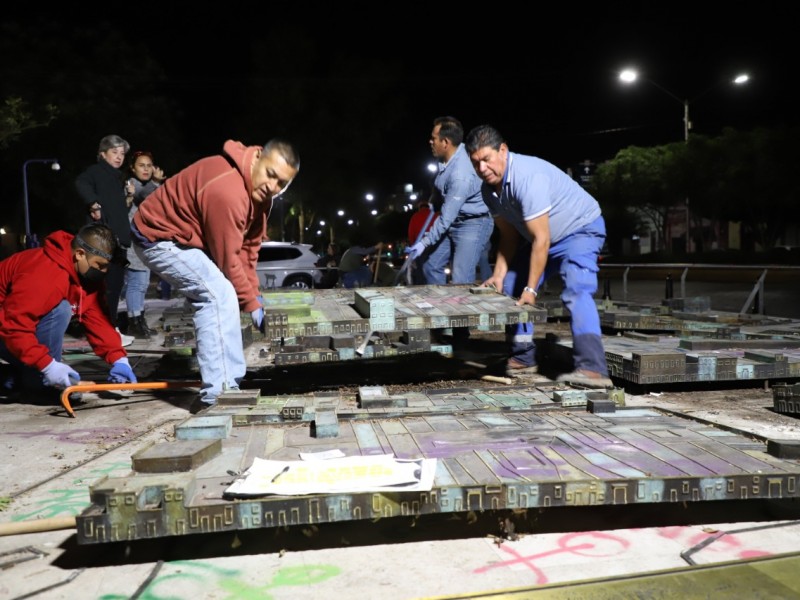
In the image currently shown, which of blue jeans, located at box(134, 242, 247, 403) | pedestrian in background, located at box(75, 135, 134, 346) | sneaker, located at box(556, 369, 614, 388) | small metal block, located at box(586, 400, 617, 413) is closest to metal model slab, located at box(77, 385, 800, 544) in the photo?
small metal block, located at box(586, 400, 617, 413)

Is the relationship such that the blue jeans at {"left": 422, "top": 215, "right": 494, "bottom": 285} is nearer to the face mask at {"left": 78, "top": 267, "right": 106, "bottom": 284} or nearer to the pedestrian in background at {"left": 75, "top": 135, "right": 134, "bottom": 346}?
the face mask at {"left": 78, "top": 267, "right": 106, "bottom": 284}

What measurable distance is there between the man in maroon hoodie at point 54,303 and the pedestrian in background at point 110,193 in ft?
6.71

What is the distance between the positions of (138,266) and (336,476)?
250 inches

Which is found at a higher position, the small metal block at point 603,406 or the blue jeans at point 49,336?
the blue jeans at point 49,336

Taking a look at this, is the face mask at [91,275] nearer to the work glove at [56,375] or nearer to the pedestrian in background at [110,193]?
the work glove at [56,375]

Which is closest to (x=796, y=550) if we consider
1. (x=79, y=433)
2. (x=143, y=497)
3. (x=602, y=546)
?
(x=602, y=546)

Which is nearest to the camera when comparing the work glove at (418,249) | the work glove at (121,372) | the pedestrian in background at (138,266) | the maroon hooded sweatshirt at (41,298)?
the maroon hooded sweatshirt at (41,298)

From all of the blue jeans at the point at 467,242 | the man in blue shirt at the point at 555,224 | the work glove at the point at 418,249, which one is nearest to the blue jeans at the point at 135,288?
the work glove at the point at 418,249

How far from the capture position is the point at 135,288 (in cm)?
843

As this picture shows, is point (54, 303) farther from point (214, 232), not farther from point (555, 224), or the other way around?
point (555, 224)

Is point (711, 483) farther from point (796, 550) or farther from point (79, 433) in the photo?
point (79, 433)

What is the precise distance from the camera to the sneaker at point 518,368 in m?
5.81

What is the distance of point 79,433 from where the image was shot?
4.39 metres

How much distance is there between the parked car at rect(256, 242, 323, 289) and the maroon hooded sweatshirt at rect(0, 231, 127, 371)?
1286cm
